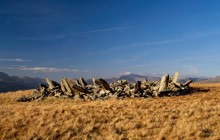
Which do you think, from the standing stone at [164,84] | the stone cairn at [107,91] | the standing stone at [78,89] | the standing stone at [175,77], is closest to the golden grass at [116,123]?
A: the stone cairn at [107,91]

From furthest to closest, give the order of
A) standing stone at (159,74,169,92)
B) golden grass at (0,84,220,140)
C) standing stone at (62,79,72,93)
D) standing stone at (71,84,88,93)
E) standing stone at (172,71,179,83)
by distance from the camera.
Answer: standing stone at (172,71,179,83)
standing stone at (62,79,72,93)
standing stone at (71,84,88,93)
standing stone at (159,74,169,92)
golden grass at (0,84,220,140)

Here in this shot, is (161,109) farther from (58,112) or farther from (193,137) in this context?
(58,112)

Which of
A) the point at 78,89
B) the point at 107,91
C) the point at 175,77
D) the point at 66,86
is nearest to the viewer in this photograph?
the point at 107,91

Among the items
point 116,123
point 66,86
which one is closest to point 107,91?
point 66,86

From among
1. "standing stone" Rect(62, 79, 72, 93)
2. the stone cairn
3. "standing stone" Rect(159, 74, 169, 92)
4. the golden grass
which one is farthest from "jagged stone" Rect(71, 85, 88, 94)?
the golden grass

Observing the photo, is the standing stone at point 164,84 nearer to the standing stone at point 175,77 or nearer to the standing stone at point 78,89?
the standing stone at point 175,77

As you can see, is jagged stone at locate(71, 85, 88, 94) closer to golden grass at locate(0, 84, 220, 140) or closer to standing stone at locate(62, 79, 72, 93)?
standing stone at locate(62, 79, 72, 93)

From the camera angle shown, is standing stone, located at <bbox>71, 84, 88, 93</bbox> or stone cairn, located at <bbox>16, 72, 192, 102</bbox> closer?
stone cairn, located at <bbox>16, 72, 192, 102</bbox>

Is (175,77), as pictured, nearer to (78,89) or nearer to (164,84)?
(164,84)

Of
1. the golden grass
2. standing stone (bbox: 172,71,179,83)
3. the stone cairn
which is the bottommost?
the golden grass

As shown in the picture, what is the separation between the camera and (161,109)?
96.1ft

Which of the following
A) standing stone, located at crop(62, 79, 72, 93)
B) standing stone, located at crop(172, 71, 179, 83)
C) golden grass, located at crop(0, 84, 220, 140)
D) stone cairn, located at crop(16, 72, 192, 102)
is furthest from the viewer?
standing stone, located at crop(172, 71, 179, 83)

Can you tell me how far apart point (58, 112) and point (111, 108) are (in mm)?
5946

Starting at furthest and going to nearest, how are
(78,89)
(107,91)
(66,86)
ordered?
1. (66,86)
2. (78,89)
3. (107,91)
